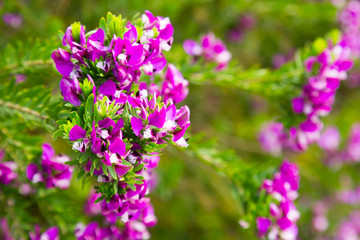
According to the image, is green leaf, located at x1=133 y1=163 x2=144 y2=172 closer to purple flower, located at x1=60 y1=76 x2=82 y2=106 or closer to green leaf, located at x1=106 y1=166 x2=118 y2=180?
green leaf, located at x1=106 y1=166 x2=118 y2=180

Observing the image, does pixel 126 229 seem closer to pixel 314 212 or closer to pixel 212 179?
pixel 212 179

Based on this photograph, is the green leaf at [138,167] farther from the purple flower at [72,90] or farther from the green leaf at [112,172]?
the purple flower at [72,90]

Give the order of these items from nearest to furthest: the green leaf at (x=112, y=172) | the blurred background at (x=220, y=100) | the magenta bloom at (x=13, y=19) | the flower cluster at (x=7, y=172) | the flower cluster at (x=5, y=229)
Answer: the green leaf at (x=112, y=172) → the flower cluster at (x=7, y=172) → the flower cluster at (x=5, y=229) → the magenta bloom at (x=13, y=19) → the blurred background at (x=220, y=100)

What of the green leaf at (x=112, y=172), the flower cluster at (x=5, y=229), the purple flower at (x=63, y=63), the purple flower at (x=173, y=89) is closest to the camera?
the green leaf at (x=112, y=172)

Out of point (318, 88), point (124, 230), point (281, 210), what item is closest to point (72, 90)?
point (124, 230)

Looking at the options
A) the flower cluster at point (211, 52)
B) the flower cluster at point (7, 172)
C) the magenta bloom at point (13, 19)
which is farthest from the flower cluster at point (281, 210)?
the magenta bloom at point (13, 19)
